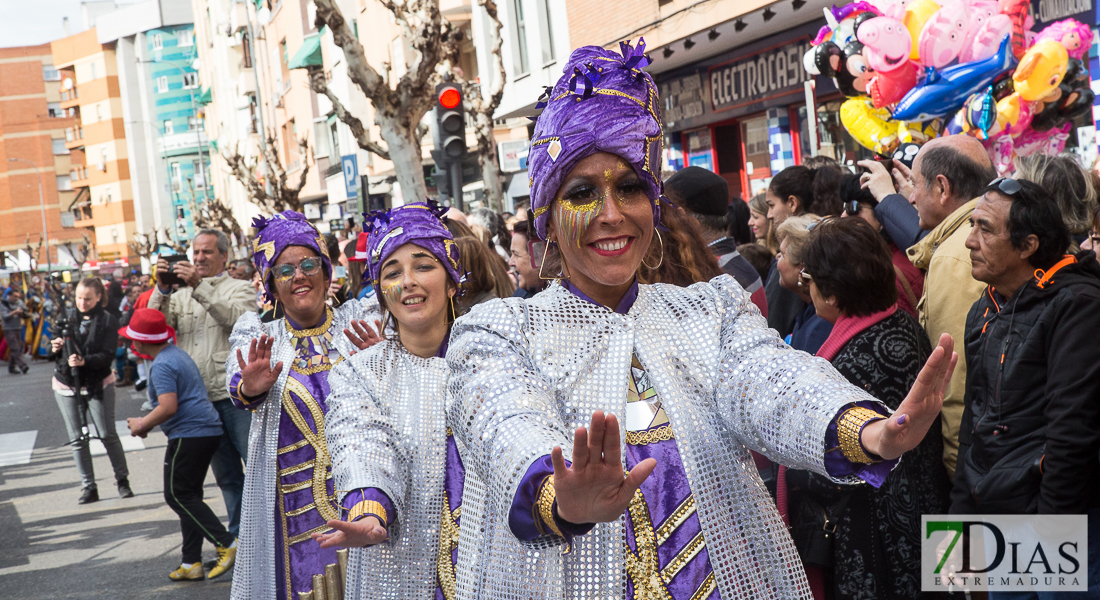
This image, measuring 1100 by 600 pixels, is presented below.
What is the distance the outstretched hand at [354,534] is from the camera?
8.86 feet

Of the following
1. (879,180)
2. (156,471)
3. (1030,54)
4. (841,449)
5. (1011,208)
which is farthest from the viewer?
(156,471)

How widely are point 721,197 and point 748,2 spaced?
8.11m

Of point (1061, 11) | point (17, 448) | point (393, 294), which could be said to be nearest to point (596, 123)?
point (393, 294)

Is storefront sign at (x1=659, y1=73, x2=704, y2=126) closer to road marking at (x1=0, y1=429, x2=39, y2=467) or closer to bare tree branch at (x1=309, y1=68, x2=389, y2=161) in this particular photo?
bare tree branch at (x1=309, y1=68, x2=389, y2=161)

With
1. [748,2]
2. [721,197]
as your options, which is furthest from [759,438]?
[748,2]

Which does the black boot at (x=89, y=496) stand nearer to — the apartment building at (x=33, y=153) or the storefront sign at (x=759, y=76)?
the storefront sign at (x=759, y=76)

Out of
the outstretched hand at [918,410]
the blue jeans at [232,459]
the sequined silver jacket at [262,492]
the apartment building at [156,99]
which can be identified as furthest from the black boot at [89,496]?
the apartment building at [156,99]

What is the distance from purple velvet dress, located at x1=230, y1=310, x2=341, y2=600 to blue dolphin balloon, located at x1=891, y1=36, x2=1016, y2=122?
370 cm

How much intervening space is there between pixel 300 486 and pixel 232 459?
3.28m

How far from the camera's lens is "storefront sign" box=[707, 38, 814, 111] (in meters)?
13.4

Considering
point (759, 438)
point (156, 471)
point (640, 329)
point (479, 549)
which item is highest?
point (640, 329)

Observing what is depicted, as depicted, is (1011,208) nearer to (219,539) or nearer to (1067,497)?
(1067,497)

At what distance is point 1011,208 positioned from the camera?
144 inches

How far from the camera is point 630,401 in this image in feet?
7.13
